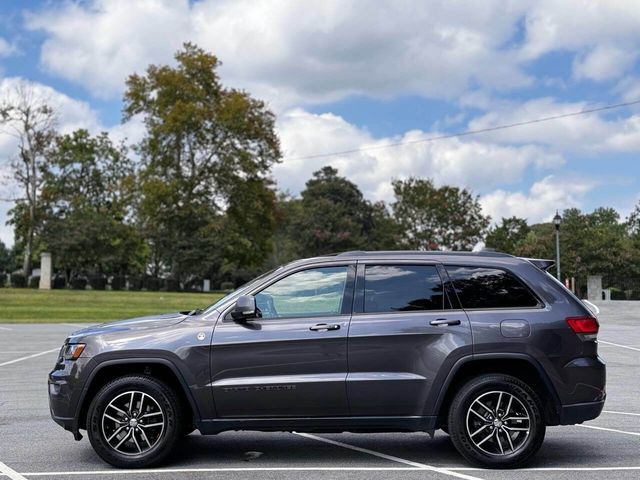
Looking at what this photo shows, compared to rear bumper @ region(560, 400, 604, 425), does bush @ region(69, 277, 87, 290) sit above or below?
above

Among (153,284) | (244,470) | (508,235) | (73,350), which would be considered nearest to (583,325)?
(244,470)

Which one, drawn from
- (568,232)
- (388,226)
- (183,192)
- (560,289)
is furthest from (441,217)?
(560,289)

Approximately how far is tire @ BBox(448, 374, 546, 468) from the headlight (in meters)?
3.18

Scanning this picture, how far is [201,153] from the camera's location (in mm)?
59719

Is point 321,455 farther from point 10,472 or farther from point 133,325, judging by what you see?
point 10,472

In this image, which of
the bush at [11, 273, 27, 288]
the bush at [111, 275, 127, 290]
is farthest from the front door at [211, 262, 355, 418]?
the bush at [111, 275, 127, 290]

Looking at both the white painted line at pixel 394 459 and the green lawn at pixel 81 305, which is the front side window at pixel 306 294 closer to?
the white painted line at pixel 394 459

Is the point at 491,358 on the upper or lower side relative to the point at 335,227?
lower

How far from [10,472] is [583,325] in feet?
16.0

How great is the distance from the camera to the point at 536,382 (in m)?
6.63

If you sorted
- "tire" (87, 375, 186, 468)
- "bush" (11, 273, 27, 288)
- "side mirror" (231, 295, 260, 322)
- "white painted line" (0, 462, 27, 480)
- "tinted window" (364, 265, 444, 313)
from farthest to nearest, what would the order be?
"bush" (11, 273, 27, 288)
"tinted window" (364, 265, 444, 313)
"tire" (87, 375, 186, 468)
"side mirror" (231, 295, 260, 322)
"white painted line" (0, 462, 27, 480)

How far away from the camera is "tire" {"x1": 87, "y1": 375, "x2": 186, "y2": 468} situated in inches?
255

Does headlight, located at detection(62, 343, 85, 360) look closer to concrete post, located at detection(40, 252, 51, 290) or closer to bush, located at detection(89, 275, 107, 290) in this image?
concrete post, located at detection(40, 252, 51, 290)

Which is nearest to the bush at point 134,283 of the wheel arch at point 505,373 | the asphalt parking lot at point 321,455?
the asphalt parking lot at point 321,455
